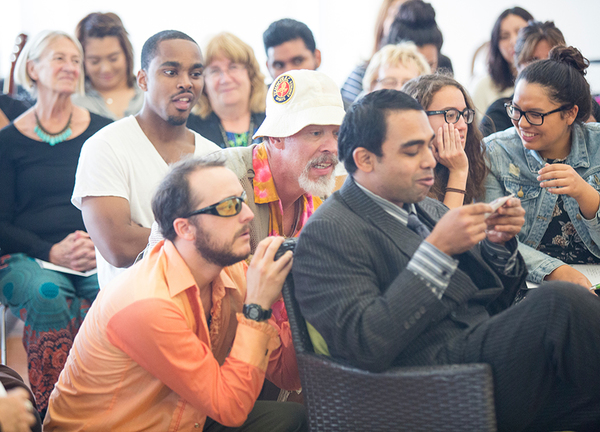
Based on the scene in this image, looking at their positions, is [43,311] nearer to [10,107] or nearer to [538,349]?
[10,107]

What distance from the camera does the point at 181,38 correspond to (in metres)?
2.61

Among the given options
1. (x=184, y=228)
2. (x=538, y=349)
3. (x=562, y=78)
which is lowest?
(x=538, y=349)

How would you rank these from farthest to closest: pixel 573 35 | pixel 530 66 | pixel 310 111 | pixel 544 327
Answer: pixel 573 35 < pixel 530 66 < pixel 310 111 < pixel 544 327

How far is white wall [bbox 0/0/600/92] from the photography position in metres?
5.00

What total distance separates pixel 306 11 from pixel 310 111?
4131 mm

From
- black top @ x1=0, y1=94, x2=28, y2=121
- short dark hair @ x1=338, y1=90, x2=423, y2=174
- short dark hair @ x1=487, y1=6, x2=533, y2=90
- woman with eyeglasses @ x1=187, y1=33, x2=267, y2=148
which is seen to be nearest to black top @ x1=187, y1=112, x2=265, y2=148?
woman with eyeglasses @ x1=187, y1=33, x2=267, y2=148

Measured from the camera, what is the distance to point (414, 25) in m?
3.81

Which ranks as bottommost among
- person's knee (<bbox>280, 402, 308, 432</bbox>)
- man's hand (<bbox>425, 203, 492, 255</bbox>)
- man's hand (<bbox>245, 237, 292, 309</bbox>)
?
person's knee (<bbox>280, 402, 308, 432</bbox>)

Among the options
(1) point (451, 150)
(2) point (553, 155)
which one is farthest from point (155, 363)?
(2) point (553, 155)

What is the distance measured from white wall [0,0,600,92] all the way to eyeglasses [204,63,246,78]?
1.31 m

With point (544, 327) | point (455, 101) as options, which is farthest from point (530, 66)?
point (544, 327)

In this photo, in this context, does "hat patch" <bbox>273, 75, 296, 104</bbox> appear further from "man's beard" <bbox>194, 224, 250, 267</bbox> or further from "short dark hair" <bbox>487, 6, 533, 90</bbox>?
"short dark hair" <bbox>487, 6, 533, 90</bbox>

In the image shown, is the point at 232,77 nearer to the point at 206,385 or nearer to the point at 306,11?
the point at 206,385

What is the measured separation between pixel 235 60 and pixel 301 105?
1539 millimetres
